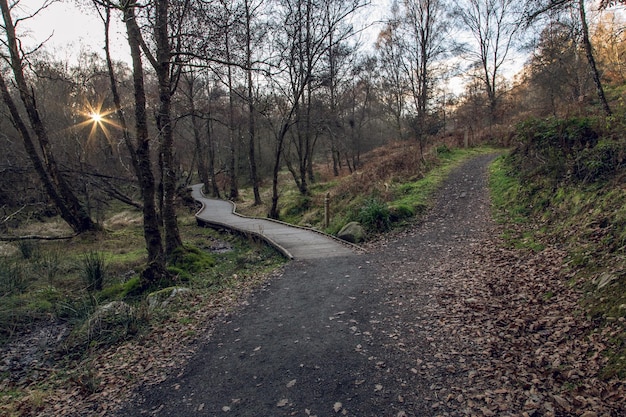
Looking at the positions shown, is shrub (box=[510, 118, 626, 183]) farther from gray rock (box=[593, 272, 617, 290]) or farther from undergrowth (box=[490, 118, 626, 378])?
gray rock (box=[593, 272, 617, 290])

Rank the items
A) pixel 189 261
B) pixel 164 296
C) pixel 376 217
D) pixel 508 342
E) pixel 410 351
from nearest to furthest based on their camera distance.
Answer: pixel 508 342
pixel 410 351
pixel 164 296
pixel 189 261
pixel 376 217

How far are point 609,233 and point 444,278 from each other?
8.14ft

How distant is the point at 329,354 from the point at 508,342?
202cm

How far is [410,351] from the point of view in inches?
154

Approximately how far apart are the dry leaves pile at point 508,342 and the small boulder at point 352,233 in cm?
380

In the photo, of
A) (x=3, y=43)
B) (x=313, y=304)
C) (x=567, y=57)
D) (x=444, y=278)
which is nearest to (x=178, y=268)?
(x=313, y=304)

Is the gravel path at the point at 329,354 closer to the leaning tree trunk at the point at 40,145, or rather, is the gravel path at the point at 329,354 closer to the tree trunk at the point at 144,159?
the tree trunk at the point at 144,159

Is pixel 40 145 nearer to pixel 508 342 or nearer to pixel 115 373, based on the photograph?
pixel 115 373

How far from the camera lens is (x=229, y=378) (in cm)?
378

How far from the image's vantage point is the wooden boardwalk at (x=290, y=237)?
29.0 ft

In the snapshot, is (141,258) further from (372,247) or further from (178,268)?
(372,247)

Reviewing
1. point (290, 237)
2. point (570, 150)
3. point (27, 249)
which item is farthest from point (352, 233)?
point (27, 249)

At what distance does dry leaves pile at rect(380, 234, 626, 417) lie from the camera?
2883 millimetres

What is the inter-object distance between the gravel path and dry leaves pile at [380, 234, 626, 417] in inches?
1.4
